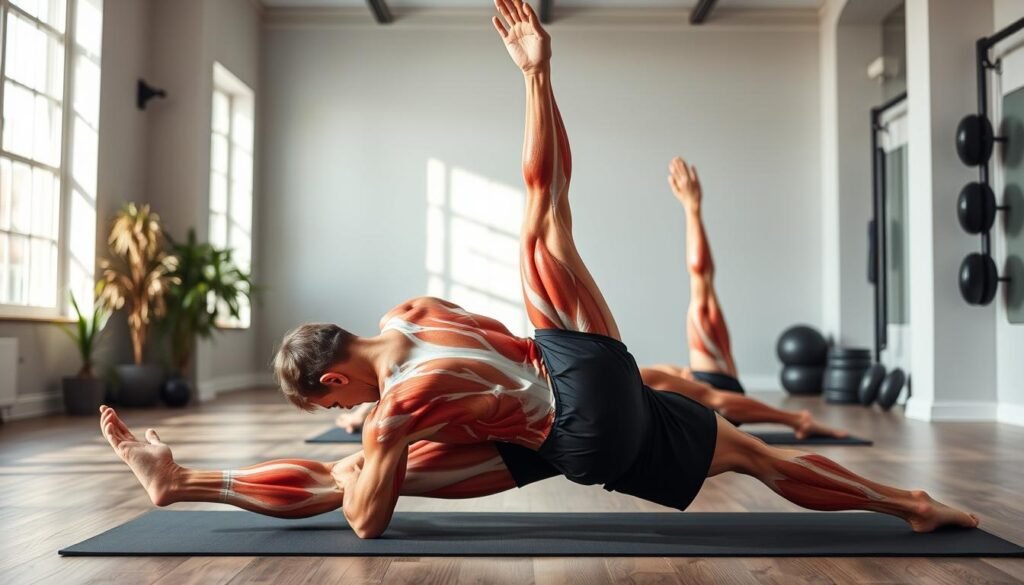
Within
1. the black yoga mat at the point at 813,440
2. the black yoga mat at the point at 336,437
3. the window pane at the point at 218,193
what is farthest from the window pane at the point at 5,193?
the black yoga mat at the point at 813,440

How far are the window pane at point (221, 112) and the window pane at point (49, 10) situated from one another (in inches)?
73.6

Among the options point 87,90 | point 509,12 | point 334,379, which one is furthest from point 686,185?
point 87,90

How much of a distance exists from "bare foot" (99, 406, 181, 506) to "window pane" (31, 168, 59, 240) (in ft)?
12.7

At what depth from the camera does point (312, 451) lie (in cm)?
378

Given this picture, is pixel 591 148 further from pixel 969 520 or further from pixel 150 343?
pixel 969 520

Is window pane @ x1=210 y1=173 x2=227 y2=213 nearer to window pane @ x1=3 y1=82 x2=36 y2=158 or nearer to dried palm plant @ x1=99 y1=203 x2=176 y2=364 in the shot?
dried palm plant @ x1=99 y1=203 x2=176 y2=364

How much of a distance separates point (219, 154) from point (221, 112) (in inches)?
16.9

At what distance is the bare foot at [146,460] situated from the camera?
6.45 feet

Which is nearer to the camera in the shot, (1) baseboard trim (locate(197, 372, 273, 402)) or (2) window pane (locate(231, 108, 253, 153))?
(1) baseboard trim (locate(197, 372, 273, 402))

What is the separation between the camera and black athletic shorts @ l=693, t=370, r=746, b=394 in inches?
146

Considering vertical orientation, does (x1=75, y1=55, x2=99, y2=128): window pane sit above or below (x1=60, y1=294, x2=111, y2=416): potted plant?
above

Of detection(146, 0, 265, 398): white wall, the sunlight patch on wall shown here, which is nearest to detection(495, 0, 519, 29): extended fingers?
detection(146, 0, 265, 398): white wall

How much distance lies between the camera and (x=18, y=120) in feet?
17.0
